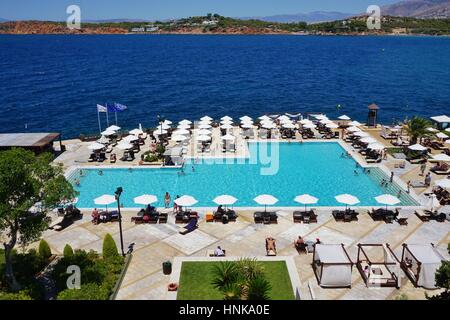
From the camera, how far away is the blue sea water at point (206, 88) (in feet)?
244

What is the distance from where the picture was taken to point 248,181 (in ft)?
113

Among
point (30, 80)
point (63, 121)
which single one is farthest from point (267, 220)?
point (30, 80)

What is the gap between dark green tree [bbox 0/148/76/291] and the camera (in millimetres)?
15609

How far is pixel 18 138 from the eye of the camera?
38.8 m

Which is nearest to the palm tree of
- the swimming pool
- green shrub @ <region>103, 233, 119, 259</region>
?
the swimming pool

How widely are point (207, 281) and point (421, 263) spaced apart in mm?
10105

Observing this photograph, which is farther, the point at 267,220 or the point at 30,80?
the point at 30,80

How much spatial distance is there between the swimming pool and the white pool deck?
3643 mm

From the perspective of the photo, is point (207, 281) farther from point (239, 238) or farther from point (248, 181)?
point (248, 181)

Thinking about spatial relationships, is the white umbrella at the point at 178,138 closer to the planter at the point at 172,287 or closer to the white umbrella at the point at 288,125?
the white umbrella at the point at 288,125

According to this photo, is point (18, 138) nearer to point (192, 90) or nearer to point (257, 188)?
point (257, 188)
